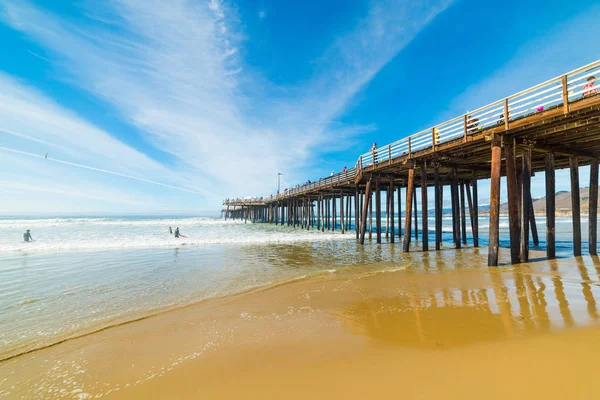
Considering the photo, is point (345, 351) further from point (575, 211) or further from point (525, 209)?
point (575, 211)

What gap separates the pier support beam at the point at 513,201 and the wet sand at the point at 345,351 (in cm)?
291

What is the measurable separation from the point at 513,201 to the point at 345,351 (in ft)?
28.0

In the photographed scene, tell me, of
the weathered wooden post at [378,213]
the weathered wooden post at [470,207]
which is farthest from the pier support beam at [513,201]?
the weathered wooden post at [378,213]

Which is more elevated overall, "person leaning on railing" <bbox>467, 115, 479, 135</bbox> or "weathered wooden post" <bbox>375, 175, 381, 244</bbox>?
"person leaning on railing" <bbox>467, 115, 479, 135</bbox>

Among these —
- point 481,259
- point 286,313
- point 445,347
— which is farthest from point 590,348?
point 481,259

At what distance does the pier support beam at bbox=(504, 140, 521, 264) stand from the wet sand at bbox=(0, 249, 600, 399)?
291 centimetres

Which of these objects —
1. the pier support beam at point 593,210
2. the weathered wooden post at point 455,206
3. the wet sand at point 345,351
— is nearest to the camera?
the wet sand at point 345,351

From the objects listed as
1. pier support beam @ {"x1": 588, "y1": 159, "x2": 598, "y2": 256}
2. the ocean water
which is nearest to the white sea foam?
the ocean water

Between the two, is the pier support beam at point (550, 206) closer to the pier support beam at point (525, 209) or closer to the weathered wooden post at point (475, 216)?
the pier support beam at point (525, 209)

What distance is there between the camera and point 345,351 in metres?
3.28

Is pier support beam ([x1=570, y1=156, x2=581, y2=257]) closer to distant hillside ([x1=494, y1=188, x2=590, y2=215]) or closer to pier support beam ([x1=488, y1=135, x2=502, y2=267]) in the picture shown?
pier support beam ([x1=488, y1=135, x2=502, y2=267])

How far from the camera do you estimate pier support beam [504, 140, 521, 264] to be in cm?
834

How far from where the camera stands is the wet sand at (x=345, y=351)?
2.53 m

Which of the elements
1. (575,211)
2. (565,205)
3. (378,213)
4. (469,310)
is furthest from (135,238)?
(565,205)
